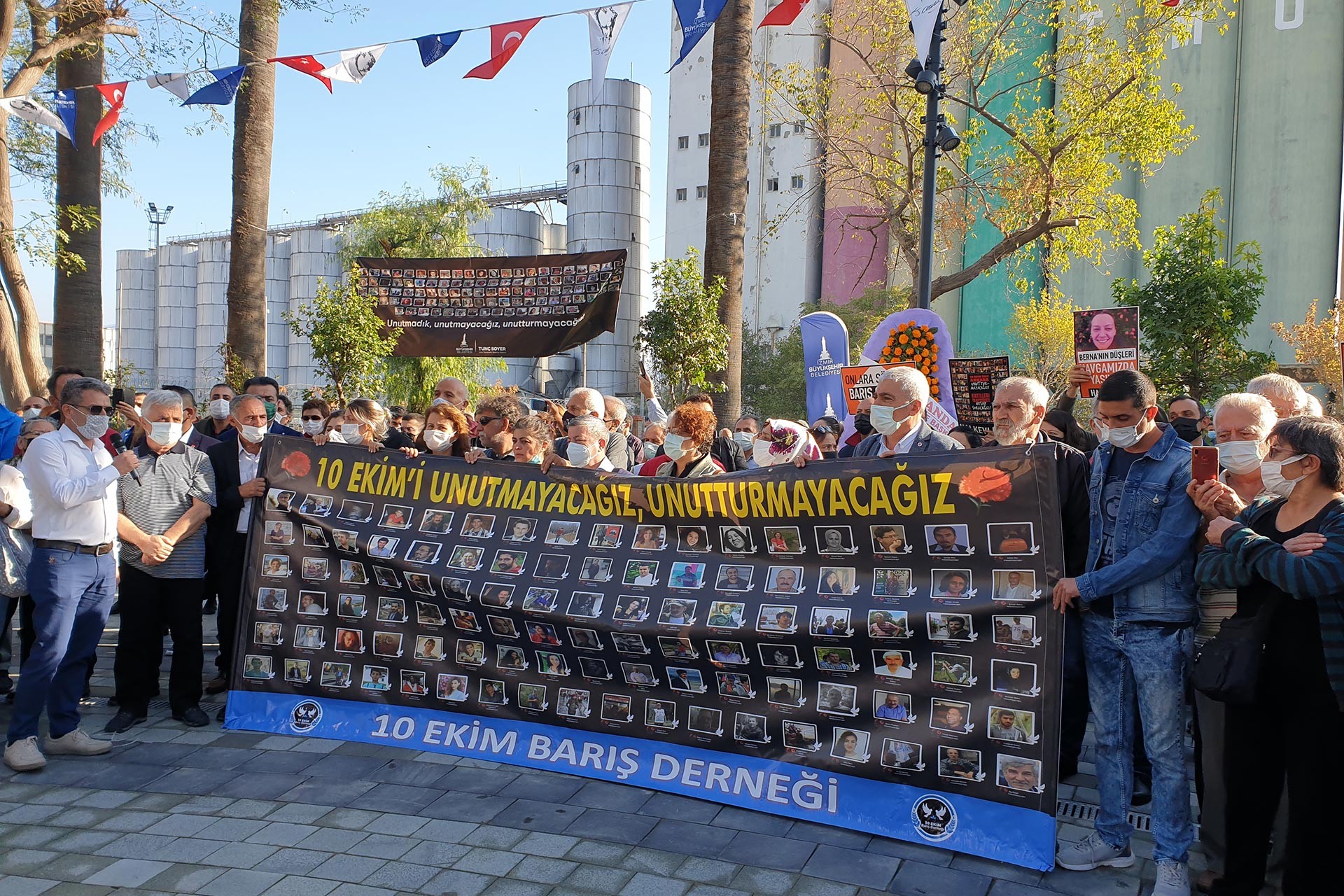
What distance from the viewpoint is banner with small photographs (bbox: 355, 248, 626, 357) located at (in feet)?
49.4

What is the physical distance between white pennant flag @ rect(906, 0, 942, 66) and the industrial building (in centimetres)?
4006

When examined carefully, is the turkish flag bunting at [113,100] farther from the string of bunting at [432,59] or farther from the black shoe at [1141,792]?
the black shoe at [1141,792]

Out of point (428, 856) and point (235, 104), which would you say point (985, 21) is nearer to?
point (235, 104)

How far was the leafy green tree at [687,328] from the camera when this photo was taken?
1283cm

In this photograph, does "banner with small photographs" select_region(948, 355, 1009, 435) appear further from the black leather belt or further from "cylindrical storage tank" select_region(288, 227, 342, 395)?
"cylindrical storage tank" select_region(288, 227, 342, 395)

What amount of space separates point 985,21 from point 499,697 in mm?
19316

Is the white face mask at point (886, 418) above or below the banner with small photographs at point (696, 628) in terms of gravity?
above

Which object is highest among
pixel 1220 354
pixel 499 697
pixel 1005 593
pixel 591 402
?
pixel 1220 354

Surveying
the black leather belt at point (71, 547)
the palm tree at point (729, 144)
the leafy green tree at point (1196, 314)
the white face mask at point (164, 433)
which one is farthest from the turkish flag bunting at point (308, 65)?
the leafy green tree at point (1196, 314)

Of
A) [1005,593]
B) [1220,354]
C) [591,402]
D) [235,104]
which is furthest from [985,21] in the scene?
[1005,593]

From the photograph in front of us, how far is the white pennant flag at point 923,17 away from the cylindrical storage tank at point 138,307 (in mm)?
84309

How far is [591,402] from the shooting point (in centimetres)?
683

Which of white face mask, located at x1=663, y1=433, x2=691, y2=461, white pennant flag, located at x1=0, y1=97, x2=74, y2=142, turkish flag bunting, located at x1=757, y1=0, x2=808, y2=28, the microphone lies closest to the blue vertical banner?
turkish flag bunting, located at x1=757, y1=0, x2=808, y2=28

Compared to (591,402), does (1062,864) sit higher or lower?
lower
